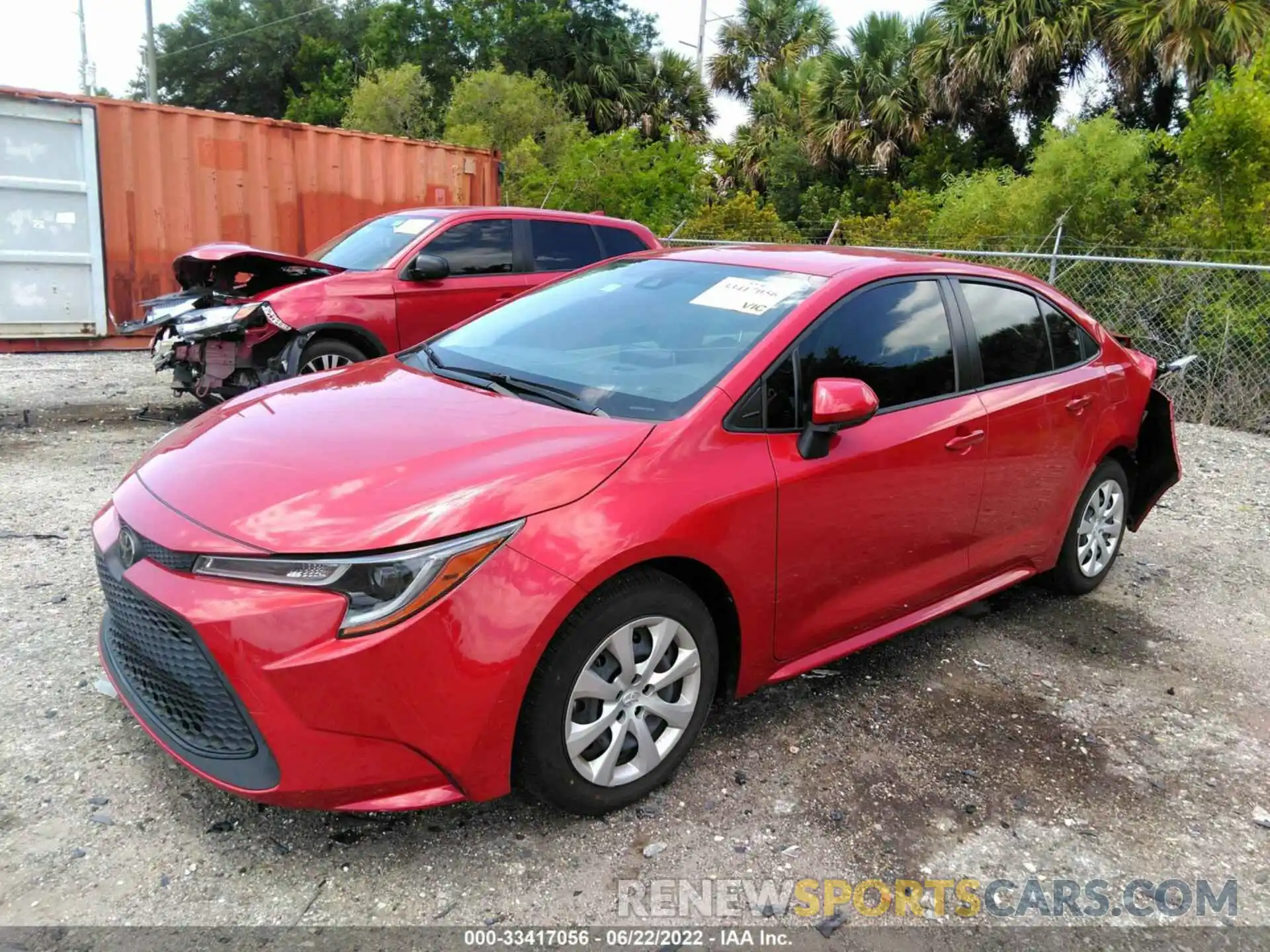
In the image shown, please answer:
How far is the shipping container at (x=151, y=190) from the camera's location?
777 cm

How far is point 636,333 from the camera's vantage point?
346 centimetres

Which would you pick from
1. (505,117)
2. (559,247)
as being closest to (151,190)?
(559,247)

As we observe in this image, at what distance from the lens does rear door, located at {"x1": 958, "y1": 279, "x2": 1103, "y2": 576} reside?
3.90 metres

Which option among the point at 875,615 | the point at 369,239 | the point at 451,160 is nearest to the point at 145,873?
the point at 875,615

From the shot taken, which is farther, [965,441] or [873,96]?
[873,96]

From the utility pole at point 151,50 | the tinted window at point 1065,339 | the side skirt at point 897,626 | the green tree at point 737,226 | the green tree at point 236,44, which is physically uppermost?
the green tree at point 236,44

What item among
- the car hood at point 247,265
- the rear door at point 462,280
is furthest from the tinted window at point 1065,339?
the car hood at point 247,265

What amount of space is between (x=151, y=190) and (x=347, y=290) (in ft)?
12.5

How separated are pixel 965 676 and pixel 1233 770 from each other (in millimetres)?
947

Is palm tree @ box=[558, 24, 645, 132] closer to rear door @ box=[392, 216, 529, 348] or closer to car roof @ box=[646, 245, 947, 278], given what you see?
rear door @ box=[392, 216, 529, 348]

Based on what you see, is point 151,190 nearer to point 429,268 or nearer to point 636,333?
point 429,268

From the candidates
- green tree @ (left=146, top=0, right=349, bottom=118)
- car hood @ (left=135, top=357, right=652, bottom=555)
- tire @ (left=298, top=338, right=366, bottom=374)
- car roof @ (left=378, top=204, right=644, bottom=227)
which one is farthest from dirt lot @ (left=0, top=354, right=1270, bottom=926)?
green tree @ (left=146, top=0, right=349, bottom=118)

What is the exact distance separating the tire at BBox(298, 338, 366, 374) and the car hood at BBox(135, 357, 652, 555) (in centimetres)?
376

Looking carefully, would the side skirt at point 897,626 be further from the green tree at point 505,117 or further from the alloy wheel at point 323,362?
the green tree at point 505,117
